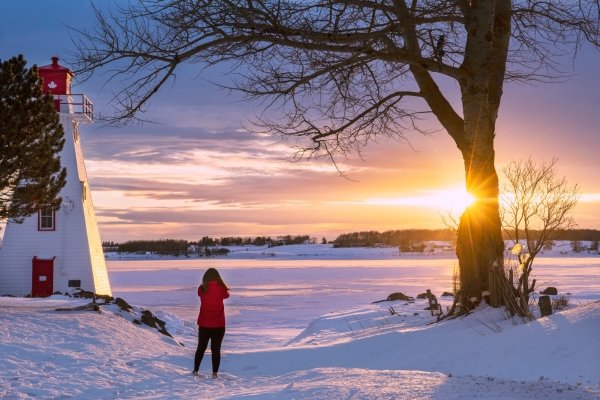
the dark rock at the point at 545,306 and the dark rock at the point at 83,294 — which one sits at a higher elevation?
the dark rock at the point at 545,306

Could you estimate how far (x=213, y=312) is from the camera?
979 cm

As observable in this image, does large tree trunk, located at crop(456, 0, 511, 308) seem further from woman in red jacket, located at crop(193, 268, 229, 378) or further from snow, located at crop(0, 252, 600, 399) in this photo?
woman in red jacket, located at crop(193, 268, 229, 378)

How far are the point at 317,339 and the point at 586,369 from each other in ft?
27.1

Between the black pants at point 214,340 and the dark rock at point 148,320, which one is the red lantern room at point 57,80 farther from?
the black pants at point 214,340

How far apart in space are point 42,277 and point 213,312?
50.6ft

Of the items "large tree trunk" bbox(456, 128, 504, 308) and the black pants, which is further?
"large tree trunk" bbox(456, 128, 504, 308)

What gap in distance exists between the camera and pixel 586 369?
7.54 m

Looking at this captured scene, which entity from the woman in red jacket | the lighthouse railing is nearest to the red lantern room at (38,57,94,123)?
the lighthouse railing

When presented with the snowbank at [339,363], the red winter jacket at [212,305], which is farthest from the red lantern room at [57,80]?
the red winter jacket at [212,305]

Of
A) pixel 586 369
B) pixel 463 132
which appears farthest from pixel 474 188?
pixel 586 369

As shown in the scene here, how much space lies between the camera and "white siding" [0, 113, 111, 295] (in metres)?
23.0

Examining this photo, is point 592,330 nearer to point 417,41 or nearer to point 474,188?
point 474,188

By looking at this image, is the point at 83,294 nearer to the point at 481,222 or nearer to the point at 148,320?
the point at 148,320

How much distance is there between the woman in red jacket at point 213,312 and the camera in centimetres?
975
